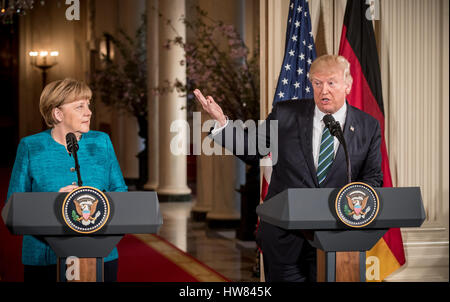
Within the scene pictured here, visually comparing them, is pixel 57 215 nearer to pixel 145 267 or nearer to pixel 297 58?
pixel 297 58

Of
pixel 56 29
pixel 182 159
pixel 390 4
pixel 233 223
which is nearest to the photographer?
pixel 390 4

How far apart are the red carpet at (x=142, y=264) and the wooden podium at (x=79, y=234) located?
3.45 metres

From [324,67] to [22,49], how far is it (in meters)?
18.7

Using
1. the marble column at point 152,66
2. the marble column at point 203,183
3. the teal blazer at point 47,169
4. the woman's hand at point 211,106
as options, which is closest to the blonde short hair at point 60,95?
the teal blazer at point 47,169

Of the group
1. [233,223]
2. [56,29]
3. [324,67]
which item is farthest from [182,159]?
[56,29]

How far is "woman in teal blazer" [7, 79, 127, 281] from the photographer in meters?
2.96

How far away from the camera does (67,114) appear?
2.95 metres

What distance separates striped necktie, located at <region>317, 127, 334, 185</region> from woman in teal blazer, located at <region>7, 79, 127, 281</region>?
1.00 metres

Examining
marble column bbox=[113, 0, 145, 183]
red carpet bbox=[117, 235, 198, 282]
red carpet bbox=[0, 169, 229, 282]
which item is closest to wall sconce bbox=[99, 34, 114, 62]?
marble column bbox=[113, 0, 145, 183]

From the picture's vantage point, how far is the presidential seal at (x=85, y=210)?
7.84 ft

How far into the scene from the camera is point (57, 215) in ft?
7.90

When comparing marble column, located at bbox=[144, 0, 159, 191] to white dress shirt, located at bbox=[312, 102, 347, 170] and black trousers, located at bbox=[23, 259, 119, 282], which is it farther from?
black trousers, located at bbox=[23, 259, 119, 282]

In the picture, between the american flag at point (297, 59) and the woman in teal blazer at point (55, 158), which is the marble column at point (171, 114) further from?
the woman in teal blazer at point (55, 158)

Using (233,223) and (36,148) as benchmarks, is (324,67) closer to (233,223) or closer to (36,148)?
(36,148)
